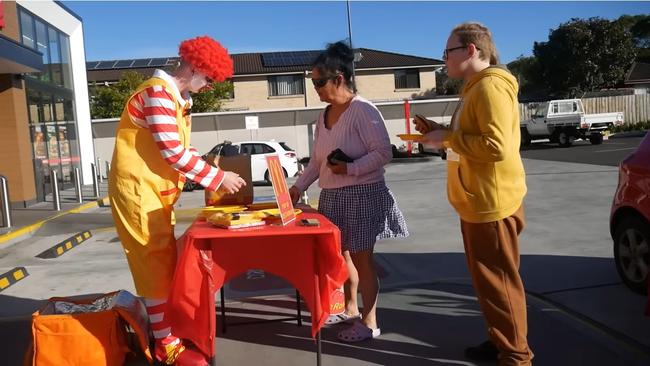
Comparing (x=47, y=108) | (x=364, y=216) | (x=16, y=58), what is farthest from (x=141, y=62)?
(x=364, y=216)

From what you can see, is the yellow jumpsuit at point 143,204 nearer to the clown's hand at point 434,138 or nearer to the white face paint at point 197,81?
the white face paint at point 197,81

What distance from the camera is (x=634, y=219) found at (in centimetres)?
435

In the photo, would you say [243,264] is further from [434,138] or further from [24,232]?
[24,232]

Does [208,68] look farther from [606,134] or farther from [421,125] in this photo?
[606,134]

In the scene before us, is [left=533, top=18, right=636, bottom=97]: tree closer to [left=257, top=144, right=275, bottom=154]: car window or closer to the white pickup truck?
the white pickup truck

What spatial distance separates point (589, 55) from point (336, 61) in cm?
4399

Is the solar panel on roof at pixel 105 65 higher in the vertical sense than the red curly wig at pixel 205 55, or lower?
higher

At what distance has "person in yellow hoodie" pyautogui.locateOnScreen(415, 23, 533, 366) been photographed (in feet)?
9.18

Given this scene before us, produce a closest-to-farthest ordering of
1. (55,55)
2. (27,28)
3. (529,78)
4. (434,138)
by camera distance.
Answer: (434,138) → (27,28) → (55,55) → (529,78)

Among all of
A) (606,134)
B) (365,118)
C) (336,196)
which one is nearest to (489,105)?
(365,118)

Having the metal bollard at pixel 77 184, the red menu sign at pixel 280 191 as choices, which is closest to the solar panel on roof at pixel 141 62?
the metal bollard at pixel 77 184

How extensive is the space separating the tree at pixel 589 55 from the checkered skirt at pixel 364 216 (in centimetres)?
4287

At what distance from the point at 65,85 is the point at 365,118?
16315mm

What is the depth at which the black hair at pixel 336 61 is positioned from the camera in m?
3.53
